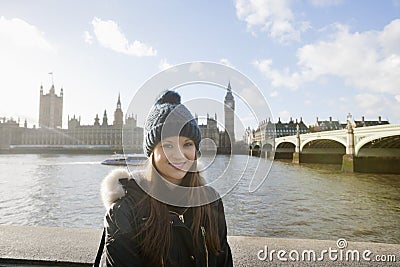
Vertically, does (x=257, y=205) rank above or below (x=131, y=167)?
below

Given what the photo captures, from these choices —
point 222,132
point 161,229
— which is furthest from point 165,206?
point 222,132

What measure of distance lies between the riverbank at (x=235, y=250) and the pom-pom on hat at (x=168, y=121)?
44.9 inches

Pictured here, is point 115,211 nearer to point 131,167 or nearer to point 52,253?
point 131,167

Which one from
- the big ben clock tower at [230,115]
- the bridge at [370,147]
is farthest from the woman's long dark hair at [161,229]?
the bridge at [370,147]

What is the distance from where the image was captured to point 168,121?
96 centimetres

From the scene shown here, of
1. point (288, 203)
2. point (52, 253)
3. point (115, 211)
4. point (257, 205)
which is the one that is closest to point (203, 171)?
point (115, 211)

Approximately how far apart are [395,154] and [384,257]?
2121 cm

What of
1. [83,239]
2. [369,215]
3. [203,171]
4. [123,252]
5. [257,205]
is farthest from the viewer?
[257,205]

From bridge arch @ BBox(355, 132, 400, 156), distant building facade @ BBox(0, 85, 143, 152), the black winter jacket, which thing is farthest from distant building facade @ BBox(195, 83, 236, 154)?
distant building facade @ BBox(0, 85, 143, 152)

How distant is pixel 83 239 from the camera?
6.89ft

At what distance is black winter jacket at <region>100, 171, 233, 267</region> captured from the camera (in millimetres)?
851

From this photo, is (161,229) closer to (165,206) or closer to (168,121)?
(165,206)

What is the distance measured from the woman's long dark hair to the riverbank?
2.98 feet

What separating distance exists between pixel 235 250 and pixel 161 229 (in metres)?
1.23
